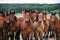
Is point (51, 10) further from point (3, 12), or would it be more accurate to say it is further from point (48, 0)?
point (3, 12)

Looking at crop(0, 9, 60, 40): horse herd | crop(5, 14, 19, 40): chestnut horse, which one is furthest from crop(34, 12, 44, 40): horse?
crop(5, 14, 19, 40): chestnut horse

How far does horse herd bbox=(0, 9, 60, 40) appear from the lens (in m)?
1.14

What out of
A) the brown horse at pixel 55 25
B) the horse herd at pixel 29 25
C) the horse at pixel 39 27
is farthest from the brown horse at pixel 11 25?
the brown horse at pixel 55 25

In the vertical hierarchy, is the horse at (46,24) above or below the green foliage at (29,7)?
below

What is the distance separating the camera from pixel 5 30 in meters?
1.14

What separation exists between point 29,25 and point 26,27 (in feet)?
0.10

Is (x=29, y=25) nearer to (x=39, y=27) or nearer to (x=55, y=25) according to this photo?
(x=39, y=27)

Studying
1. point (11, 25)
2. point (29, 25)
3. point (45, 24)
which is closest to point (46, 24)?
point (45, 24)

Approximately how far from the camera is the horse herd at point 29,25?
3.75 feet

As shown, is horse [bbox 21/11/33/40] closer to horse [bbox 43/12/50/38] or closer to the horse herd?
the horse herd

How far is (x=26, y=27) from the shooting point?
3.82 feet

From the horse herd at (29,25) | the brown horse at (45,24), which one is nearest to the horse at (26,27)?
the horse herd at (29,25)

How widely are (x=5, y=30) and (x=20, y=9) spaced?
0.73ft

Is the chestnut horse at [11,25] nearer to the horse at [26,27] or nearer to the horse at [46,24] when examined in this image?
the horse at [26,27]
